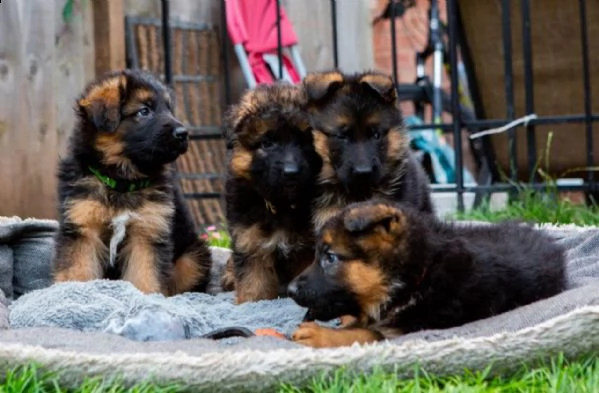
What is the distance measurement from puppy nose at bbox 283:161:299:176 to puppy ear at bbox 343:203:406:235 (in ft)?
2.42

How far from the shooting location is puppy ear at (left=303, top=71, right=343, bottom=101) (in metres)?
4.50

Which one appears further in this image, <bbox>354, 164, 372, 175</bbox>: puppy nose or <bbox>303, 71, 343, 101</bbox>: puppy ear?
<bbox>303, 71, 343, 101</bbox>: puppy ear

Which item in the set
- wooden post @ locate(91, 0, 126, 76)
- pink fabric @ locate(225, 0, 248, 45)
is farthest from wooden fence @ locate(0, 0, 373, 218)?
pink fabric @ locate(225, 0, 248, 45)

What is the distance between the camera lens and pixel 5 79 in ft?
20.9

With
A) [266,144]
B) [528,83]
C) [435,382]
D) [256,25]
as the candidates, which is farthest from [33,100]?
[435,382]

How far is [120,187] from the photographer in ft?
15.7

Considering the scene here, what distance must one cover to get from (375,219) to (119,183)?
62.1 inches

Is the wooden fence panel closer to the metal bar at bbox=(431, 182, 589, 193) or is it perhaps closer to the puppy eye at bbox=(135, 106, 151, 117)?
the puppy eye at bbox=(135, 106, 151, 117)

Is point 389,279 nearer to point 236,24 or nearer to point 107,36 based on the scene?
point 107,36

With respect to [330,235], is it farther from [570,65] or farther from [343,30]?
[343,30]

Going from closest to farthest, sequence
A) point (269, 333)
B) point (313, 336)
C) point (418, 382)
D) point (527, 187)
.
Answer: point (418, 382) → point (313, 336) → point (269, 333) → point (527, 187)

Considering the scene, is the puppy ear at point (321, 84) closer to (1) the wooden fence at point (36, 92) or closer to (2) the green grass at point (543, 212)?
(2) the green grass at point (543, 212)

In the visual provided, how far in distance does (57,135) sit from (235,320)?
2.69m

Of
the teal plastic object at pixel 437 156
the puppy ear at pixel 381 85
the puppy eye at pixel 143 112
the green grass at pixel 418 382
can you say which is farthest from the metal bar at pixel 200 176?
the green grass at pixel 418 382
